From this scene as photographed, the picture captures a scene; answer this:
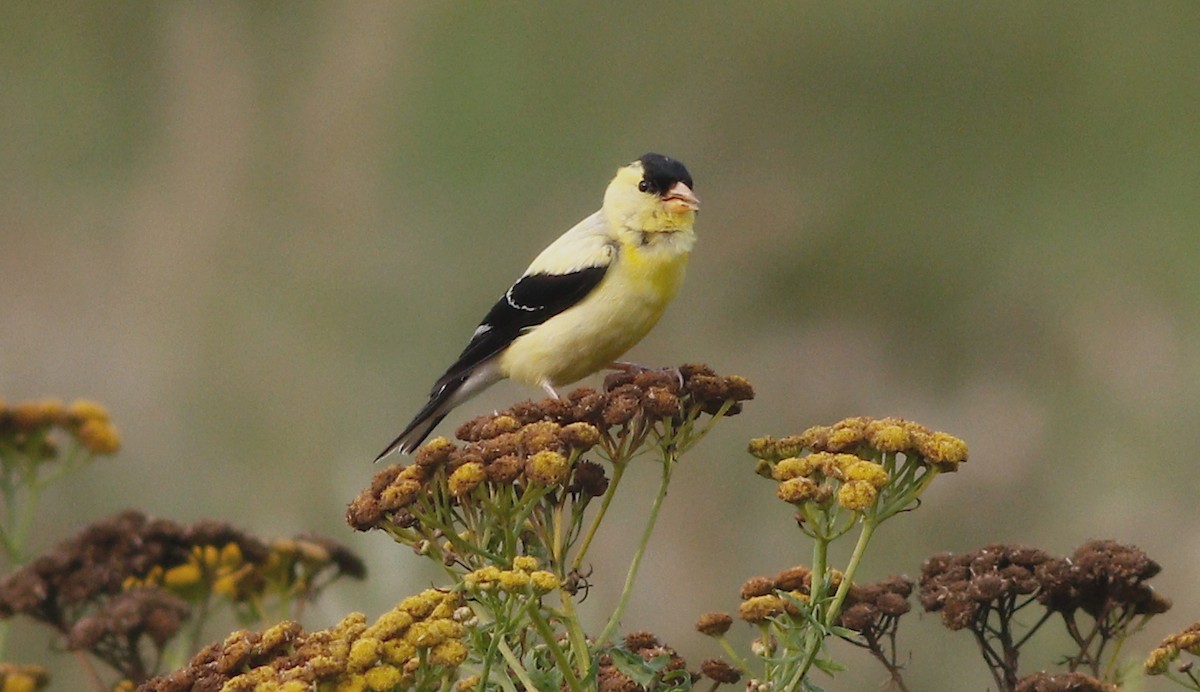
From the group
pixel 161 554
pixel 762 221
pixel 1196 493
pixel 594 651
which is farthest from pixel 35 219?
pixel 594 651

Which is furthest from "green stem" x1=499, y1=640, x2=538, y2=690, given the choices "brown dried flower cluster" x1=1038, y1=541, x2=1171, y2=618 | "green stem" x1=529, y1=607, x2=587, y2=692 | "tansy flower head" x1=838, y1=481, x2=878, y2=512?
"brown dried flower cluster" x1=1038, y1=541, x2=1171, y2=618

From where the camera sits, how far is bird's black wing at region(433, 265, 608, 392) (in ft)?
10.7

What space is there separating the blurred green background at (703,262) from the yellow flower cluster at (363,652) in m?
2.52

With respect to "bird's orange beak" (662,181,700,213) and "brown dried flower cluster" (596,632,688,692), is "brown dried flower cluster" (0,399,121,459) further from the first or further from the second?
"brown dried flower cluster" (596,632,688,692)

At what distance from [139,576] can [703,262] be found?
9.17 feet

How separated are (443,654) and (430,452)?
1.08 ft

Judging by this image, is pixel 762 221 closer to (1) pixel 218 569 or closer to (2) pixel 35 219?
(1) pixel 218 569

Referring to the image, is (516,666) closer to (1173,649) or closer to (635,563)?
(635,563)

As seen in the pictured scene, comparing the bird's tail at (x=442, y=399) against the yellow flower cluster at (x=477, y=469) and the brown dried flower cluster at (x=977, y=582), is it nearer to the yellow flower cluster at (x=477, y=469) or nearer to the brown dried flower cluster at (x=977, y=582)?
the yellow flower cluster at (x=477, y=469)

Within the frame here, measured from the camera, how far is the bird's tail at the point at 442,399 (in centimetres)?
351

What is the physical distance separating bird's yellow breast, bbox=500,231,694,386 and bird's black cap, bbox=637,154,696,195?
0.15 metres

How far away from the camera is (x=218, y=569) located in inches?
135

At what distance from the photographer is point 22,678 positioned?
3229 millimetres

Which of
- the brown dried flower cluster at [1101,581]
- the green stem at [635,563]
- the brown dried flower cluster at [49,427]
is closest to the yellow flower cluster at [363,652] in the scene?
the green stem at [635,563]
